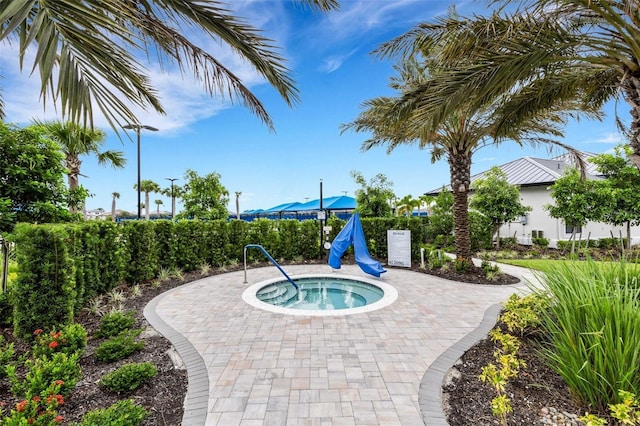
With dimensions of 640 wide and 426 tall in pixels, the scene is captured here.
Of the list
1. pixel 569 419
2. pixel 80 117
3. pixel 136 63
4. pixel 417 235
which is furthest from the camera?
pixel 417 235

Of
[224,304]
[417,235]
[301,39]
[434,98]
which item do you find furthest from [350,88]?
[224,304]

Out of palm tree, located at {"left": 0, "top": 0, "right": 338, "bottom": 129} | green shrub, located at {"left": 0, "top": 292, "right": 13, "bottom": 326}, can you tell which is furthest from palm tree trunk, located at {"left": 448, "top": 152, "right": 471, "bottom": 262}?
green shrub, located at {"left": 0, "top": 292, "right": 13, "bottom": 326}

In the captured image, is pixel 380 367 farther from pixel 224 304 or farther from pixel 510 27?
pixel 510 27

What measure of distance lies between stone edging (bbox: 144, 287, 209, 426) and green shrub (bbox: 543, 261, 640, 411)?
11.8 ft

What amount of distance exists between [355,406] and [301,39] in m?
7.75

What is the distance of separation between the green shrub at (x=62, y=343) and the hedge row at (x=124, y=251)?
2.67 feet

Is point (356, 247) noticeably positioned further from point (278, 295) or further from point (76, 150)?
point (76, 150)

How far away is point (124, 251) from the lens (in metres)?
7.46

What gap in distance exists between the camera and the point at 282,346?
4305mm

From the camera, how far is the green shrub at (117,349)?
3760 mm

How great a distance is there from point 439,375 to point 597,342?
1592 millimetres

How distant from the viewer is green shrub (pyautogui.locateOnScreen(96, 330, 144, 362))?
3.76m

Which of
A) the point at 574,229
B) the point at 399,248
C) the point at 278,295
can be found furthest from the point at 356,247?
the point at 574,229

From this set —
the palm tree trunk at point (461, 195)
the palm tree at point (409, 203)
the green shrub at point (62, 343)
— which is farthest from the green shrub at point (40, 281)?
the palm tree at point (409, 203)
